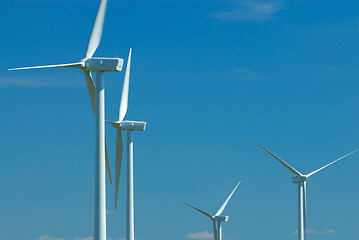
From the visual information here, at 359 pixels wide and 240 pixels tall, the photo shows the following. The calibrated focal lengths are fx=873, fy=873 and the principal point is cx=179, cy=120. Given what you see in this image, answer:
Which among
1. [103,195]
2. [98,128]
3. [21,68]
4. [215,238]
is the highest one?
[21,68]

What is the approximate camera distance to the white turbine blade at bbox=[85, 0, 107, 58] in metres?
49.3

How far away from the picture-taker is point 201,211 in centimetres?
8556

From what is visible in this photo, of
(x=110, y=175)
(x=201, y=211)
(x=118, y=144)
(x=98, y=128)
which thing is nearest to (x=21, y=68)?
(x=98, y=128)

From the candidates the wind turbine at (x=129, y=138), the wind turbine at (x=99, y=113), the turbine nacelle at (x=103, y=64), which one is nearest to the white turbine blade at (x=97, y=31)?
the wind turbine at (x=99, y=113)

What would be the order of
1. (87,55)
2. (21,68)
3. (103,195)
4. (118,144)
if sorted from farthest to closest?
(118,144) < (87,55) < (103,195) < (21,68)

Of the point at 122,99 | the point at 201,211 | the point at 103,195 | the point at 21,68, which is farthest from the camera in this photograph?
the point at 201,211

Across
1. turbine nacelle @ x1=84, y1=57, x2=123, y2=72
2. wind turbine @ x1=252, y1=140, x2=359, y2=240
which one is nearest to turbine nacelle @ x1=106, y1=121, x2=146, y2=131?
turbine nacelle @ x1=84, y1=57, x2=123, y2=72

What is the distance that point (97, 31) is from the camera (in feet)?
165

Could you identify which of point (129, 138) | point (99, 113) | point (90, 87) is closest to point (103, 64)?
point (90, 87)

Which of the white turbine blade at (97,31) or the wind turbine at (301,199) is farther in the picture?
the wind turbine at (301,199)

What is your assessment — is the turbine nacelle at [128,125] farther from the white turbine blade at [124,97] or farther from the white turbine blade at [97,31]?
the white turbine blade at [97,31]

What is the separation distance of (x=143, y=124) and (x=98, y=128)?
17330 mm

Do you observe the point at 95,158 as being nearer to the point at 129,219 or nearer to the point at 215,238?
the point at 129,219

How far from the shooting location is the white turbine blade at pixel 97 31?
49328mm
